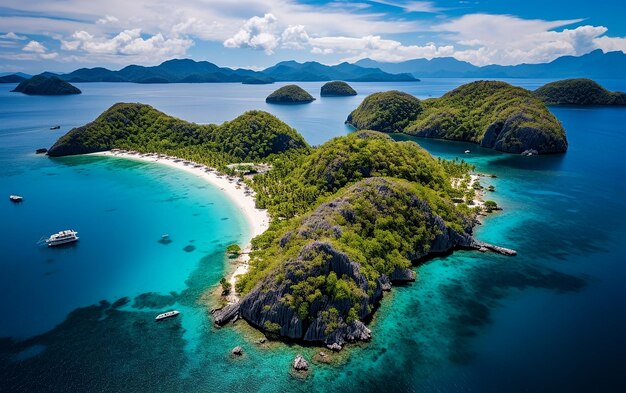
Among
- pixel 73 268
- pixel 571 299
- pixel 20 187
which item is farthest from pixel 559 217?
pixel 20 187

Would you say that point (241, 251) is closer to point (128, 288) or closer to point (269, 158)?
point (128, 288)

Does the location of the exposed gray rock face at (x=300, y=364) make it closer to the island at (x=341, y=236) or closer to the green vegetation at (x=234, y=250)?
the island at (x=341, y=236)

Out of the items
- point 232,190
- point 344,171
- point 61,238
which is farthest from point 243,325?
point 232,190

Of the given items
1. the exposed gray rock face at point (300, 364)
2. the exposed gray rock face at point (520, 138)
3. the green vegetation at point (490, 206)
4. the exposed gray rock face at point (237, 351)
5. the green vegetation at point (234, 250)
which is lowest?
the exposed gray rock face at point (237, 351)

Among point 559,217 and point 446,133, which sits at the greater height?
point 446,133

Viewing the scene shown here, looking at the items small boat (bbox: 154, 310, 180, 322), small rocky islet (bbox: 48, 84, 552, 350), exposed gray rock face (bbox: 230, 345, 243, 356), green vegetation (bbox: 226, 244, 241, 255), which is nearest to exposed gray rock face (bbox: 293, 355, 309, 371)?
small rocky islet (bbox: 48, 84, 552, 350)

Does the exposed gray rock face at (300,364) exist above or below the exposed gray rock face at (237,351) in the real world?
above

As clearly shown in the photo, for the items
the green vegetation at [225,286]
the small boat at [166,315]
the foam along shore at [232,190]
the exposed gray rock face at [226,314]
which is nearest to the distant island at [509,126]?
the foam along shore at [232,190]
